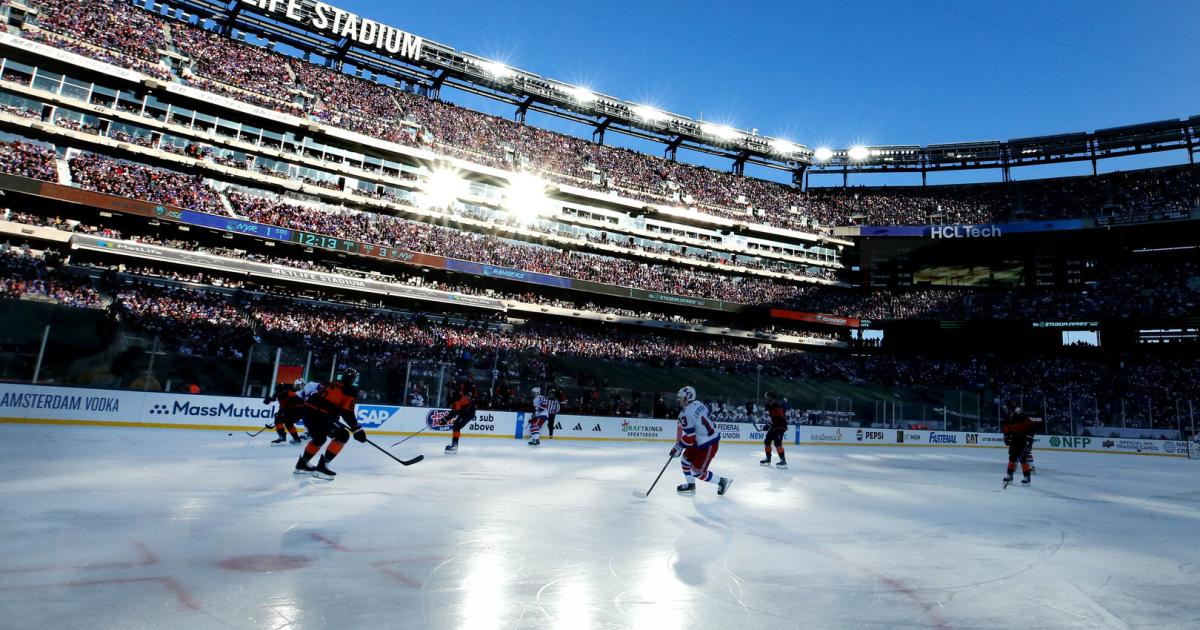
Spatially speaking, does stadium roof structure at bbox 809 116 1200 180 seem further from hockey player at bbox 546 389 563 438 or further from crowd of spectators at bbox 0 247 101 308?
crowd of spectators at bbox 0 247 101 308

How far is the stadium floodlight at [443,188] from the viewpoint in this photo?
42.1 metres

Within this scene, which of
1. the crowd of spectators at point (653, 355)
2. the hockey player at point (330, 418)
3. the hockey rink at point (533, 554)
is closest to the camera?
the hockey rink at point (533, 554)

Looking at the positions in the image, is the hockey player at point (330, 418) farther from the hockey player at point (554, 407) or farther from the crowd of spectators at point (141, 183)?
the crowd of spectators at point (141, 183)

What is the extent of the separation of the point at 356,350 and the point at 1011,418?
2371 centimetres

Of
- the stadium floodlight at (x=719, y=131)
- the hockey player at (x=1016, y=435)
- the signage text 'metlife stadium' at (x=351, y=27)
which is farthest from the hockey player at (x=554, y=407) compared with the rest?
the stadium floodlight at (x=719, y=131)

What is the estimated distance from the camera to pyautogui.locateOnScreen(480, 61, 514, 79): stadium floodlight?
4750 centimetres

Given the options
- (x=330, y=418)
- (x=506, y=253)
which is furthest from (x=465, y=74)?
(x=330, y=418)

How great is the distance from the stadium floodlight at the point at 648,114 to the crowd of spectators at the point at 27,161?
132 ft

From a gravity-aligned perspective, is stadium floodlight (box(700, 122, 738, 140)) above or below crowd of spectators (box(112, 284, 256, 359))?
above

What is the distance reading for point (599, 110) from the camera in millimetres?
50906

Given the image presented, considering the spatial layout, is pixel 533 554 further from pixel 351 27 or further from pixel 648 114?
pixel 648 114

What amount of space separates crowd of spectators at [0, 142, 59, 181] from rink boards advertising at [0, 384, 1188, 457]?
66.6 feet

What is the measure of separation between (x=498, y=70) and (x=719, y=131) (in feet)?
69.8

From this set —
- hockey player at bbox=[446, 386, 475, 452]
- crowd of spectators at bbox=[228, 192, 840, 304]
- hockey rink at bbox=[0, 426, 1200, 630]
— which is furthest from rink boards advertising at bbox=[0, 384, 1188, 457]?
crowd of spectators at bbox=[228, 192, 840, 304]
